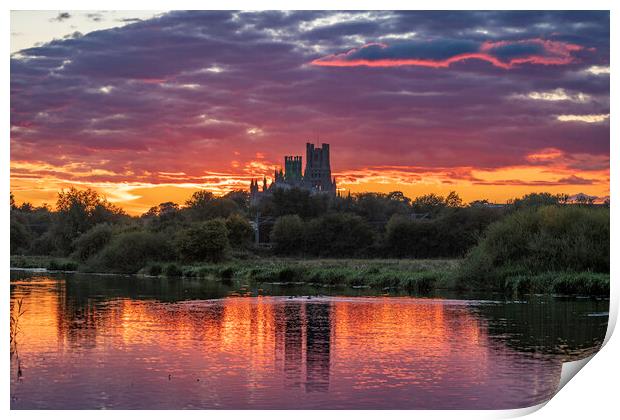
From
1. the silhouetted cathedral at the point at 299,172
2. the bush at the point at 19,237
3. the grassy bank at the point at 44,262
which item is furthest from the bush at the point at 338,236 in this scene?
the bush at the point at 19,237

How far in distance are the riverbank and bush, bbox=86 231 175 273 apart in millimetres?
903

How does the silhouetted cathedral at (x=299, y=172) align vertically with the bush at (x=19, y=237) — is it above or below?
above

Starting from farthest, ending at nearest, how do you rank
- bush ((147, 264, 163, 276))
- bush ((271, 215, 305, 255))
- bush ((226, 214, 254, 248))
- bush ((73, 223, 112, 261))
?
bush ((73, 223, 112, 261))
bush ((271, 215, 305, 255))
bush ((226, 214, 254, 248))
bush ((147, 264, 163, 276))

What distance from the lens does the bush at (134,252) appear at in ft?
143

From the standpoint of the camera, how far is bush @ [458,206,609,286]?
28359mm

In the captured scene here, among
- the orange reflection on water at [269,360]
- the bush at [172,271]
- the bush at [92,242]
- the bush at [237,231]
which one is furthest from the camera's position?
the bush at [92,242]

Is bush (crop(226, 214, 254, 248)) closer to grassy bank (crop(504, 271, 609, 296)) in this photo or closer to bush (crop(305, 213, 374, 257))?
bush (crop(305, 213, 374, 257))

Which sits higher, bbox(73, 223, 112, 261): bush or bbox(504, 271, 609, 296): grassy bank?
bbox(73, 223, 112, 261): bush

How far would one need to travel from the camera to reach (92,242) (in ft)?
151

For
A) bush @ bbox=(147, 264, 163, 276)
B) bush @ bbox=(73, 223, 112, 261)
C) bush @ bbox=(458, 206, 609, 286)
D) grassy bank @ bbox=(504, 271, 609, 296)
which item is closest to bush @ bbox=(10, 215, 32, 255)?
bush @ bbox=(73, 223, 112, 261)

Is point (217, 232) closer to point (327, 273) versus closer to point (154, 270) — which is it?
point (154, 270)

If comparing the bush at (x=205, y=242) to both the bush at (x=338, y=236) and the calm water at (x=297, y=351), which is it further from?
the calm water at (x=297, y=351)

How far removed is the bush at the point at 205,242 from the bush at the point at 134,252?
3.47 feet
